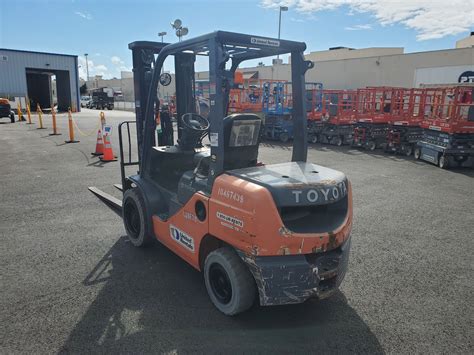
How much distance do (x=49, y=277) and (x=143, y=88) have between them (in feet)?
8.86

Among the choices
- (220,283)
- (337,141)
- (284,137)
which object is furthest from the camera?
(284,137)

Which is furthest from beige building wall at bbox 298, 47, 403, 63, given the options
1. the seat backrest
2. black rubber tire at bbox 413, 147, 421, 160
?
the seat backrest

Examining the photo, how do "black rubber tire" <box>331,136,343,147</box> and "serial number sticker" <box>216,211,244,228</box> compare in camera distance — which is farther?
"black rubber tire" <box>331,136,343,147</box>

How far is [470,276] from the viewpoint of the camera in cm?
445

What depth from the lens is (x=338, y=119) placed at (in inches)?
656

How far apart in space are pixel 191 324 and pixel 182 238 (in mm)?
968

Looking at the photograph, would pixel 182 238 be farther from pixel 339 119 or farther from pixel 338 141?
pixel 339 119

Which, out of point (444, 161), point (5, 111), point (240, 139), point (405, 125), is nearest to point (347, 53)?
point (405, 125)

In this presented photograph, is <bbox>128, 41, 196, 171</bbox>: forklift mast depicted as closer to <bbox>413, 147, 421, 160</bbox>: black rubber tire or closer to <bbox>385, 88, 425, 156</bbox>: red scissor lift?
<bbox>413, 147, 421, 160</bbox>: black rubber tire

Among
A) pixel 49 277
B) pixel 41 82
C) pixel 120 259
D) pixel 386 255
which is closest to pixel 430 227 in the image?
pixel 386 255

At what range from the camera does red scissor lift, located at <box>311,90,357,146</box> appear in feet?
54.6

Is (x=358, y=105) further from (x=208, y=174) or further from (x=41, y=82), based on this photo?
(x=41, y=82)

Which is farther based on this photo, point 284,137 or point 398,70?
point 398,70

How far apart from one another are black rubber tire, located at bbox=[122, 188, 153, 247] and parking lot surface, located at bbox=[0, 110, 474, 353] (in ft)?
0.55
